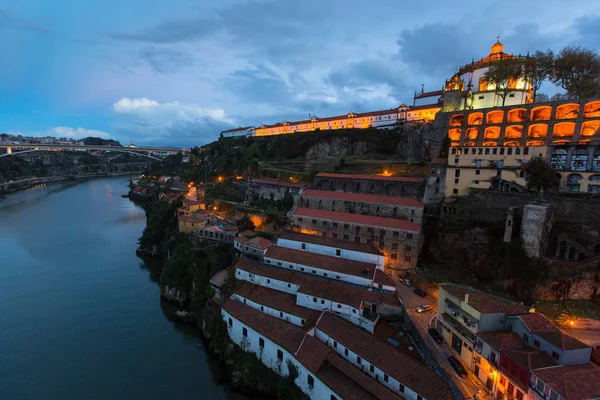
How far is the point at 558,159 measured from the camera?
19.3 metres

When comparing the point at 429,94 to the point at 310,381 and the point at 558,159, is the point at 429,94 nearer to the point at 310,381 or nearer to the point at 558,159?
the point at 558,159

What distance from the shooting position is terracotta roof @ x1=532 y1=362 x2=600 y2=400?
7.45m

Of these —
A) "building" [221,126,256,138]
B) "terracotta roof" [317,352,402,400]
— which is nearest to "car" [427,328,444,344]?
"terracotta roof" [317,352,402,400]

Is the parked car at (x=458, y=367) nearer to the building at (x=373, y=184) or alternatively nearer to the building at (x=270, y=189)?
the building at (x=373, y=184)

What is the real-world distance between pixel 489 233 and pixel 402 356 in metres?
10.9

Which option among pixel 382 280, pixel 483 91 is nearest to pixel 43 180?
pixel 382 280

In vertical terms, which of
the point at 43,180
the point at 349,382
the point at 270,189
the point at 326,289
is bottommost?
the point at 349,382

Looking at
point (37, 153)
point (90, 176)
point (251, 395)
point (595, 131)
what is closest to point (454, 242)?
point (595, 131)

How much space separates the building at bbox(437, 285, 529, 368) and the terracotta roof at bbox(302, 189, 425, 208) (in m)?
8.59

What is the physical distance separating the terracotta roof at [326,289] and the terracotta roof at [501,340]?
4.01 m

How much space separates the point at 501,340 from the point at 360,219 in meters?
11.2

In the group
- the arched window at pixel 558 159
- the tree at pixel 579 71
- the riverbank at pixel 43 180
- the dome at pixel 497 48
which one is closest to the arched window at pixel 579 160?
the arched window at pixel 558 159

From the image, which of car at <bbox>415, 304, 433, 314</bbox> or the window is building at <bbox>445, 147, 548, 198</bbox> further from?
the window

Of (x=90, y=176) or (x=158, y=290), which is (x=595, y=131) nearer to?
(x=158, y=290)
